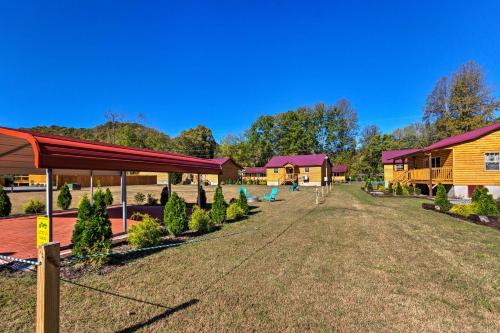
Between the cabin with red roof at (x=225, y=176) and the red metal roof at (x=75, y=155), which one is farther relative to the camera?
the cabin with red roof at (x=225, y=176)

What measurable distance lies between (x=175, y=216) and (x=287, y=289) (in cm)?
511

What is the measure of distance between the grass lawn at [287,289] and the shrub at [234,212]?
347 cm

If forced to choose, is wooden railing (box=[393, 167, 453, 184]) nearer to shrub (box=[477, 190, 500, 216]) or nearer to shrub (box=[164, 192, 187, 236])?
shrub (box=[477, 190, 500, 216])

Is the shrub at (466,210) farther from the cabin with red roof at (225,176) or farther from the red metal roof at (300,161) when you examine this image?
the cabin with red roof at (225,176)

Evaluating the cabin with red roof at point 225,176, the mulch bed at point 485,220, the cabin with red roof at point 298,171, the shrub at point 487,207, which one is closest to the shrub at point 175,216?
the mulch bed at point 485,220

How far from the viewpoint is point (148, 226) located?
24.5 feet

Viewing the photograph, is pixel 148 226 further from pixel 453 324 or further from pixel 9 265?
pixel 453 324

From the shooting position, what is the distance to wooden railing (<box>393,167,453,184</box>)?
20.8 meters

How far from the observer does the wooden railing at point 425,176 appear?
20833 mm

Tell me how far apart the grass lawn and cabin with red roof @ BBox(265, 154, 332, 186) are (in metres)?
39.4

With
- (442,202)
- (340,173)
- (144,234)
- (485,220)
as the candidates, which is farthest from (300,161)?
(144,234)

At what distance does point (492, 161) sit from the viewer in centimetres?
1944

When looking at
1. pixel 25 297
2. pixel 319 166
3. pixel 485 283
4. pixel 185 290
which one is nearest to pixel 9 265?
pixel 25 297

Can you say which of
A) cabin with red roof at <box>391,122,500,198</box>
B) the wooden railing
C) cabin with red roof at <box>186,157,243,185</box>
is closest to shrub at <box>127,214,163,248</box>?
cabin with red roof at <box>391,122,500,198</box>
